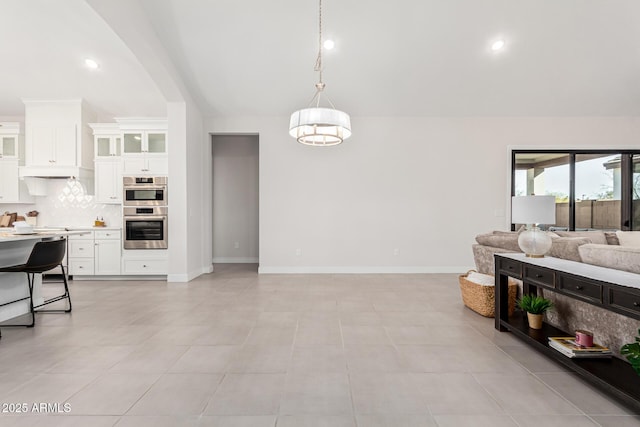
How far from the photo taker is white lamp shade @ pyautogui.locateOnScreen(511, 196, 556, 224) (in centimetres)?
282

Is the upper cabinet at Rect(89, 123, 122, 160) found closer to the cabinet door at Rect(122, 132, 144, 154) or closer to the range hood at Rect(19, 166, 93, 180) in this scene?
the cabinet door at Rect(122, 132, 144, 154)

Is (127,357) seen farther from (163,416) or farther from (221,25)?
(221,25)

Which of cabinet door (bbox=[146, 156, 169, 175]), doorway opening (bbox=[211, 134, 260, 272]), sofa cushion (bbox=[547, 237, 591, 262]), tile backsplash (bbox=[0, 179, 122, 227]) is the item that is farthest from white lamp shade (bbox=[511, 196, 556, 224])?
tile backsplash (bbox=[0, 179, 122, 227])

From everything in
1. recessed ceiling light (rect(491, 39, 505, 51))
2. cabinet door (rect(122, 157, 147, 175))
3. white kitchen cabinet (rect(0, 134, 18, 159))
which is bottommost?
cabinet door (rect(122, 157, 147, 175))

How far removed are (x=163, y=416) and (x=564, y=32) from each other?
249 inches

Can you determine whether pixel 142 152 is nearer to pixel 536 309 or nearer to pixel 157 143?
pixel 157 143

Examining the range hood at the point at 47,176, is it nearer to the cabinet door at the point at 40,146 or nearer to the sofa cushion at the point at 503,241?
the cabinet door at the point at 40,146

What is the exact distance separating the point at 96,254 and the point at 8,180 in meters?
2.06

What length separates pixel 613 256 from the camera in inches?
89.5

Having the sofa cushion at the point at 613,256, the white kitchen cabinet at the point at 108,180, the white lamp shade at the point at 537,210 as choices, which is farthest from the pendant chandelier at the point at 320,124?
the white kitchen cabinet at the point at 108,180

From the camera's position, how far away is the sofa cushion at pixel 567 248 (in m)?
2.70

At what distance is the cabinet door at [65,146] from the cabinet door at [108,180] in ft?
1.32

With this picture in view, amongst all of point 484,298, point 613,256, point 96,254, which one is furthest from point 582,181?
point 96,254

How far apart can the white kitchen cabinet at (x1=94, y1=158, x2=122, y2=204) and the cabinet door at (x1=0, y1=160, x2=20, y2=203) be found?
1.42 metres
